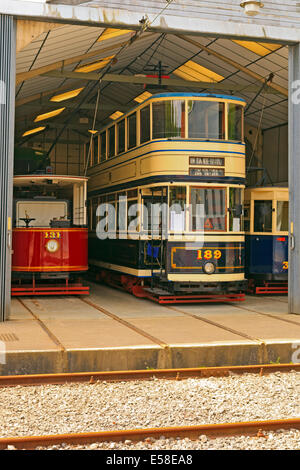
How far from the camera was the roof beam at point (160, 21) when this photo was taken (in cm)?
1030

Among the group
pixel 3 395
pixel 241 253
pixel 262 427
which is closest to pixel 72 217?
pixel 241 253

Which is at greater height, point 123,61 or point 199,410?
point 123,61

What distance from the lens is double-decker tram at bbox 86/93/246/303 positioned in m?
12.8

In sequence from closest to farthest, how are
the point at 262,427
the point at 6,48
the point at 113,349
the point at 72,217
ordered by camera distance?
the point at 262,427, the point at 113,349, the point at 6,48, the point at 72,217

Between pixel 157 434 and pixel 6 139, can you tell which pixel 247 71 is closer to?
pixel 6 139

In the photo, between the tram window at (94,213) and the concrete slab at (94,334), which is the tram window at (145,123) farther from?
the concrete slab at (94,334)

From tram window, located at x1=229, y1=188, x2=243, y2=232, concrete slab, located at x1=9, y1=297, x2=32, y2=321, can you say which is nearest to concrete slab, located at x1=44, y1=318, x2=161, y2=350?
concrete slab, located at x1=9, y1=297, x2=32, y2=321

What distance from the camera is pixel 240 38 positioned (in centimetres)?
1154

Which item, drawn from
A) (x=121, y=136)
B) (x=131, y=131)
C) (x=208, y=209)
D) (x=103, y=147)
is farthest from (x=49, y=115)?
(x=208, y=209)

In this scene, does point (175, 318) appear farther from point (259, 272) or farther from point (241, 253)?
point (259, 272)

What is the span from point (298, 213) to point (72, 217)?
5.42m

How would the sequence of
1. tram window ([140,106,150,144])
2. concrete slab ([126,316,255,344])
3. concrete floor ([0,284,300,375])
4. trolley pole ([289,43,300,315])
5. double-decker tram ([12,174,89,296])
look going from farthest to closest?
1. double-decker tram ([12,174,89,296])
2. tram window ([140,106,150,144])
3. trolley pole ([289,43,300,315])
4. concrete slab ([126,316,255,344])
5. concrete floor ([0,284,300,375])

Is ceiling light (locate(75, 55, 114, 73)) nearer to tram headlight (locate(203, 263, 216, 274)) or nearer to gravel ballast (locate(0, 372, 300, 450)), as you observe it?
tram headlight (locate(203, 263, 216, 274))

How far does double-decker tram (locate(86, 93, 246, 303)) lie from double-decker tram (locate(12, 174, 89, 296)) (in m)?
1.27
